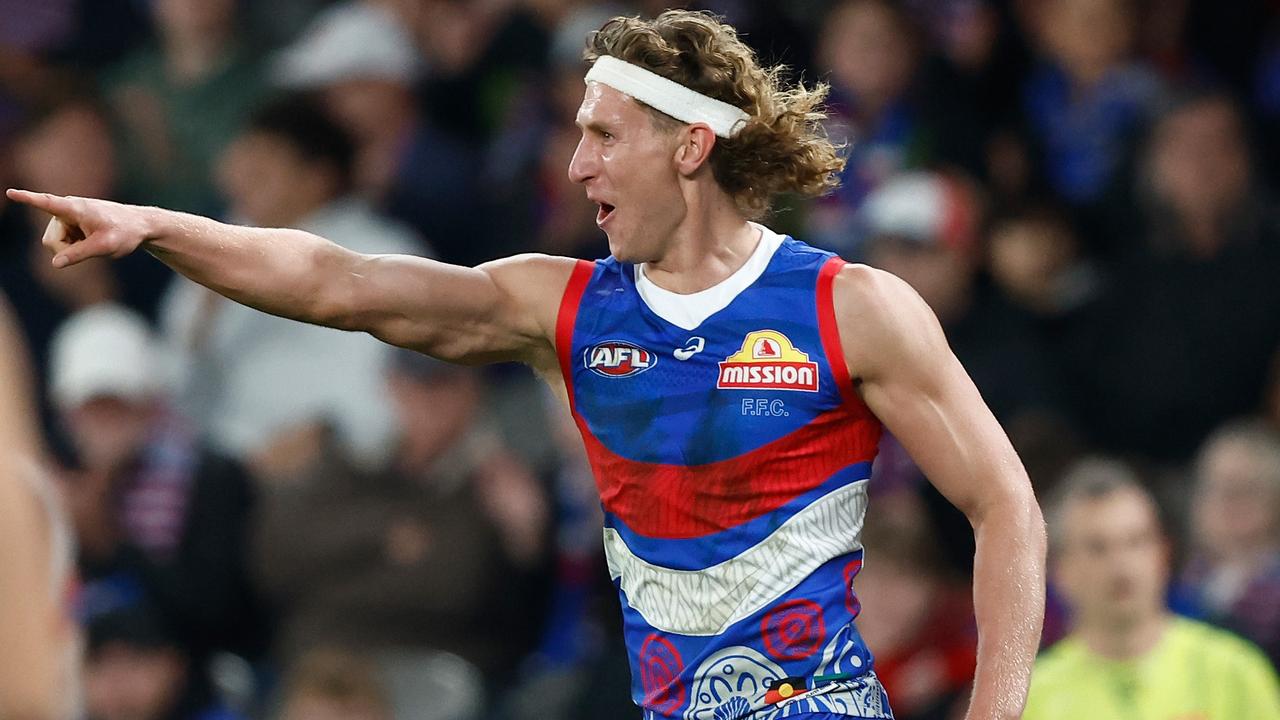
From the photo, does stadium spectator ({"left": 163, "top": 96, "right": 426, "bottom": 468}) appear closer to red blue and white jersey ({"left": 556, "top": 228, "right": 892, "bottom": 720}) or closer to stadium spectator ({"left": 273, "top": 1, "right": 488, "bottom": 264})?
stadium spectator ({"left": 273, "top": 1, "right": 488, "bottom": 264})

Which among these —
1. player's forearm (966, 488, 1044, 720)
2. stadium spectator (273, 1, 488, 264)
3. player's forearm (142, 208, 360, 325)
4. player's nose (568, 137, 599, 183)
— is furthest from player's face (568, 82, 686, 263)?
stadium spectator (273, 1, 488, 264)

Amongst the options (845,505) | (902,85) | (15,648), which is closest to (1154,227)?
(902,85)

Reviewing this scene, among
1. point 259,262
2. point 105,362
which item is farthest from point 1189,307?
point 259,262

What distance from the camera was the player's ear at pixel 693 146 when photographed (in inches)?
206

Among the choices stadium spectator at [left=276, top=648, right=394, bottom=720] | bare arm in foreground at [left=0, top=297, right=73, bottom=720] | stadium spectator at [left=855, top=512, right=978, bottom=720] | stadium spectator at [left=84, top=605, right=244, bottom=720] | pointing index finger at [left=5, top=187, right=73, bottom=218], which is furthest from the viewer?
stadium spectator at [left=84, top=605, right=244, bottom=720]

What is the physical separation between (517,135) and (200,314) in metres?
1.84

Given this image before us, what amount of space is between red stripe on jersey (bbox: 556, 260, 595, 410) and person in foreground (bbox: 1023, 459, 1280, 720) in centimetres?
275

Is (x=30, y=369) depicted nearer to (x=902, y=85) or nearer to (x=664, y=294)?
(x=902, y=85)

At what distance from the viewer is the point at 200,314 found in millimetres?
10016

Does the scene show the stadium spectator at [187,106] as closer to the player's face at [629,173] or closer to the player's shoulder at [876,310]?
the player's face at [629,173]

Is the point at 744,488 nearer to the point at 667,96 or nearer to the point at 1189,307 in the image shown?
the point at 667,96

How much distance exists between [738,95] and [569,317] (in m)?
0.69

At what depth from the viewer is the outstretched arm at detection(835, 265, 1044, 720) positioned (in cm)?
491

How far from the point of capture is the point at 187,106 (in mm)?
11406
